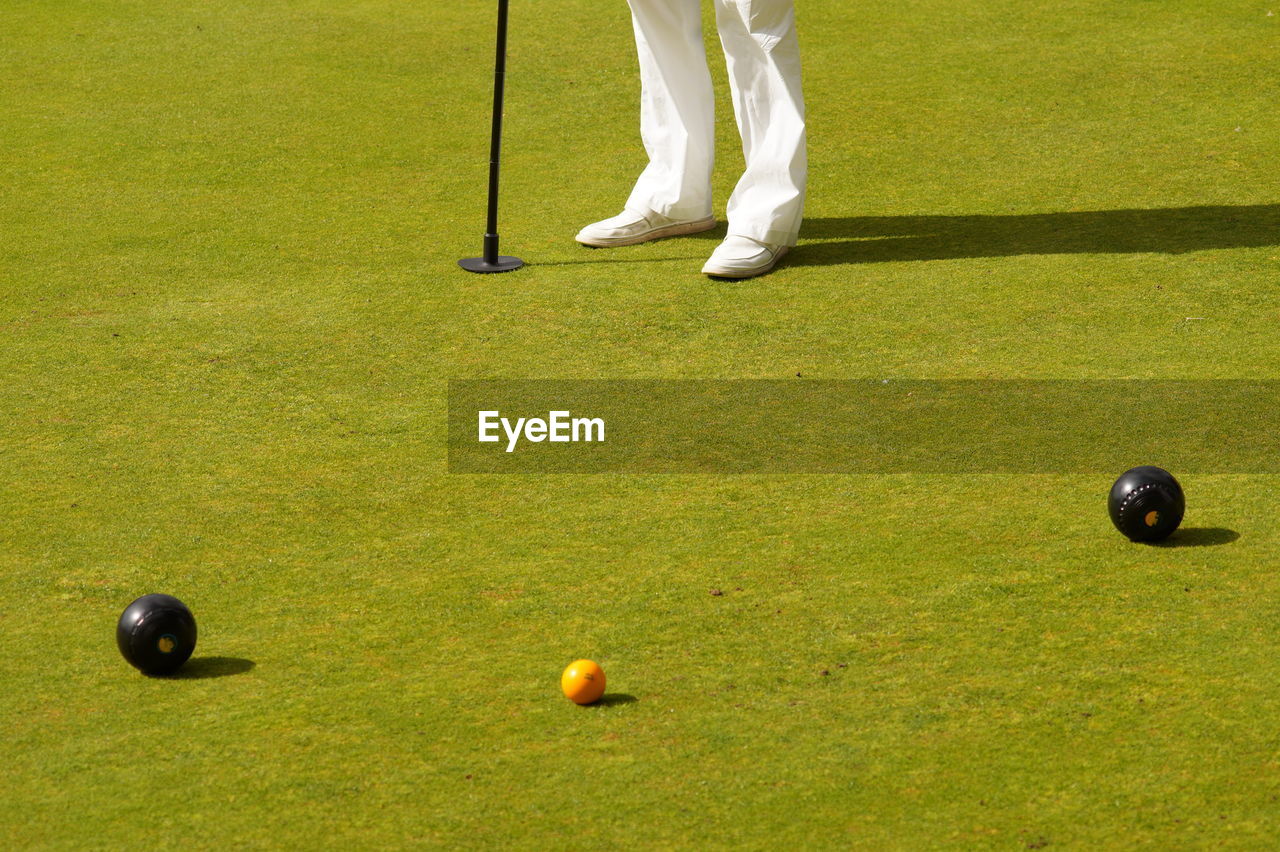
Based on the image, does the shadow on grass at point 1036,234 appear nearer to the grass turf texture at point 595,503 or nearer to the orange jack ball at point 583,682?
the grass turf texture at point 595,503

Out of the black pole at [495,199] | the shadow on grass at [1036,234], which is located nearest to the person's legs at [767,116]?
the shadow on grass at [1036,234]

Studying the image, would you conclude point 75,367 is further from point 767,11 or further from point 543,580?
point 767,11

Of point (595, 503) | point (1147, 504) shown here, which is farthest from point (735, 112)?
point (1147, 504)

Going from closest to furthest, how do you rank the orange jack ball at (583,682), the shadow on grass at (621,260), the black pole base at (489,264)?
the orange jack ball at (583,682)
the black pole base at (489,264)
the shadow on grass at (621,260)

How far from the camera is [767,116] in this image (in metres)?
7.41

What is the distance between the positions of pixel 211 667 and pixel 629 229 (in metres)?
4.03

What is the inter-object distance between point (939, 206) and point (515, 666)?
470cm

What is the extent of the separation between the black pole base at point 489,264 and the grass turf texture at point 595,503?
0.14m

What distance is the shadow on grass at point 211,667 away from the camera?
4215 millimetres

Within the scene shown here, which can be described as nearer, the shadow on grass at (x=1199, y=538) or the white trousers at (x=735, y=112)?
the shadow on grass at (x=1199, y=538)

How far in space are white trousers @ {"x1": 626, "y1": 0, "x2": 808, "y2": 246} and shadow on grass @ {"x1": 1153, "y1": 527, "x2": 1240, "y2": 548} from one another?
2947 millimetres

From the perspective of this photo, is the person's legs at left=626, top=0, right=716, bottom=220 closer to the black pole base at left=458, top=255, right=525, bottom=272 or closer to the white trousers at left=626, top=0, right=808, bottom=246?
the white trousers at left=626, top=0, right=808, bottom=246

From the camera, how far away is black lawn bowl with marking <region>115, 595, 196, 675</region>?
4.11 meters

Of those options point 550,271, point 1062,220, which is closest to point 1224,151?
point 1062,220
